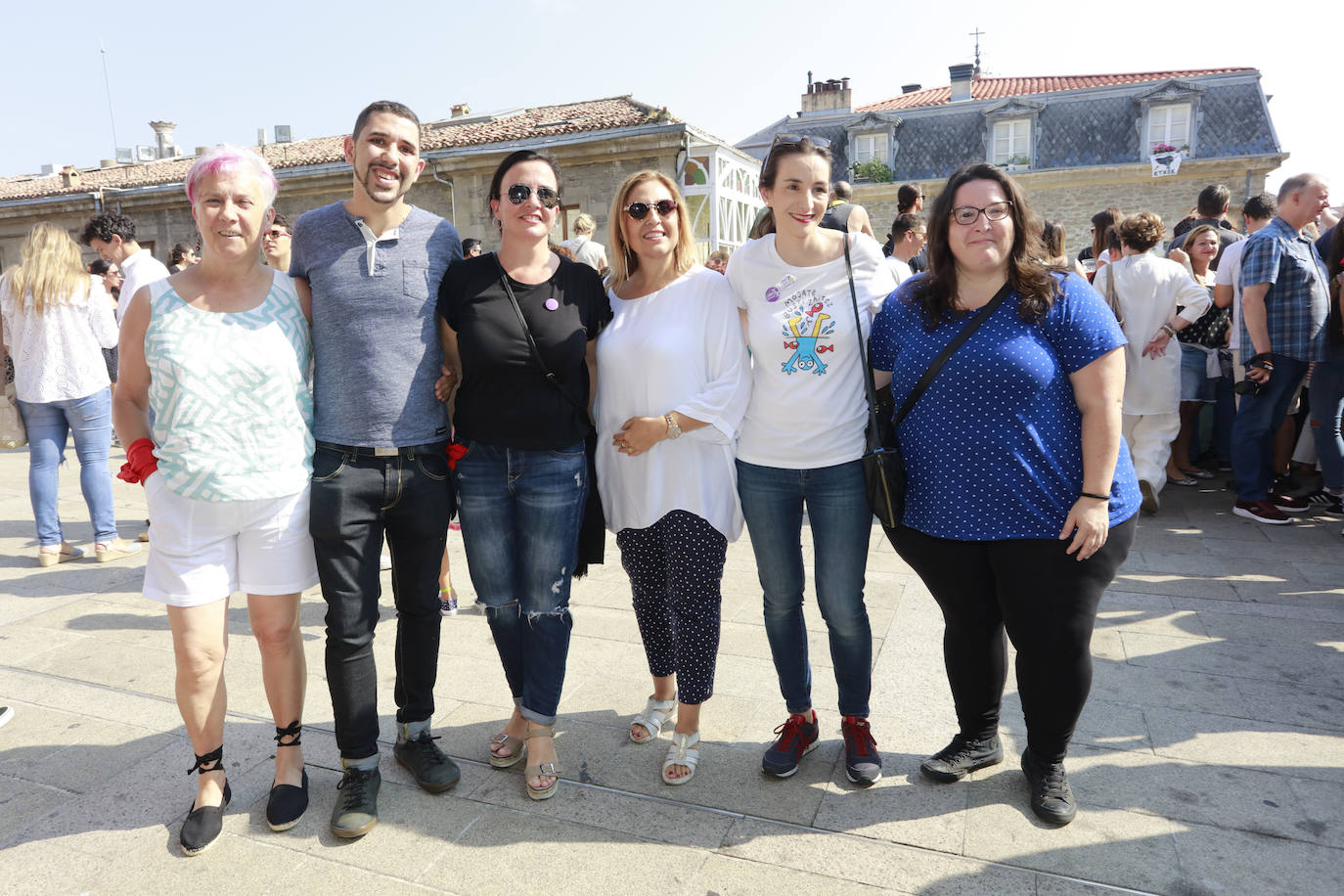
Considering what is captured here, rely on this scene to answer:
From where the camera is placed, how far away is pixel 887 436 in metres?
2.54

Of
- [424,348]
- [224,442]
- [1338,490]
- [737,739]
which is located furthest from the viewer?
[1338,490]

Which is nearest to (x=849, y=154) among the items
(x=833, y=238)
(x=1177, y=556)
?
(x=1177, y=556)

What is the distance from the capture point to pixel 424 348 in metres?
2.50

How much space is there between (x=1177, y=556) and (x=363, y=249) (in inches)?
191

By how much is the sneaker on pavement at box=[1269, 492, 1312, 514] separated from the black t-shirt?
5.67 meters

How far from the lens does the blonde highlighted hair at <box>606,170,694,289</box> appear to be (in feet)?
8.68

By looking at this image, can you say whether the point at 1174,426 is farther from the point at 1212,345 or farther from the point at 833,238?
the point at 833,238

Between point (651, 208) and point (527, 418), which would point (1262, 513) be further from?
point (527, 418)

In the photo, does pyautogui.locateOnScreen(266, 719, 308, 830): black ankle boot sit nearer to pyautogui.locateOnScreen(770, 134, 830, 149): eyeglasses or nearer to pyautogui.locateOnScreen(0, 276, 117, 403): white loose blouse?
pyautogui.locateOnScreen(770, 134, 830, 149): eyeglasses

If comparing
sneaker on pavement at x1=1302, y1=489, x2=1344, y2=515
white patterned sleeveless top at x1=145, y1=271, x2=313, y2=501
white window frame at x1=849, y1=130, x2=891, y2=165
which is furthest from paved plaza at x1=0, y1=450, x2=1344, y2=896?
white window frame at x1=849, y1=130, x2=891, y2=165

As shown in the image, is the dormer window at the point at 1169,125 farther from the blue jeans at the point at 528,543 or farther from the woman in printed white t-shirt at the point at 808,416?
the blue jeans at the point at 528,543

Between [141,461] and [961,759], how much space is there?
2.60 m

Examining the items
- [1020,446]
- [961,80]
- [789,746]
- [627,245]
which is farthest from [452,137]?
[1020,446]

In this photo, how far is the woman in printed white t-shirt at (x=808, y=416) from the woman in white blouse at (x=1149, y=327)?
399 centimetres
